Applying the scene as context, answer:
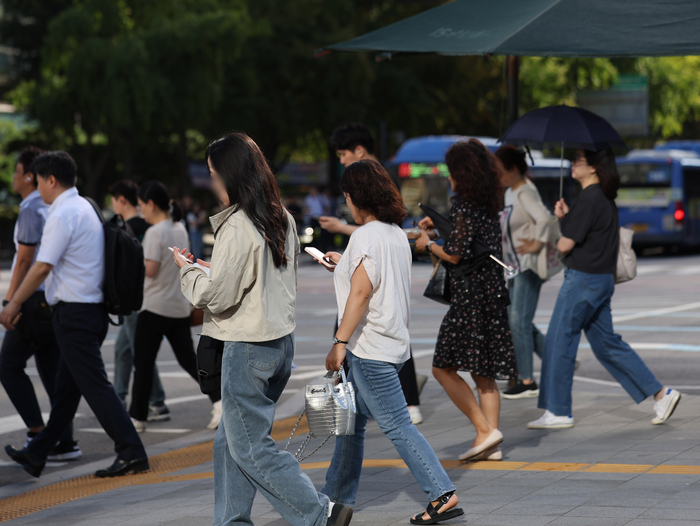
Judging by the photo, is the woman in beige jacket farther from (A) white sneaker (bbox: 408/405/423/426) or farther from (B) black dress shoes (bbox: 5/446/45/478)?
(B) black dress shoes (bbox: 5/446/45/478)

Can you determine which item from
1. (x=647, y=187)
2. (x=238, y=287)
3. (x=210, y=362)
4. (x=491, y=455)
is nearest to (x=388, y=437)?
(x=210, y=362)

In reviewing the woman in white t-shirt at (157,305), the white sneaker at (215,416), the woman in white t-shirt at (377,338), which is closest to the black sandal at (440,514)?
the woman in white t-shirt at (377,338)

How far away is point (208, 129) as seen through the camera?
3550cm

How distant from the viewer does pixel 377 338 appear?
14.8 ft

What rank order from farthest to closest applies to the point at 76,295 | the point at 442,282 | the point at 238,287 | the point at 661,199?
1. the point at 661,199
2. the point at 76,295
3. the point at 442,282
4. the point at 238,287

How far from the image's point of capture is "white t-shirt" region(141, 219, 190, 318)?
7512mm

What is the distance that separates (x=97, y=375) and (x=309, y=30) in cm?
3172

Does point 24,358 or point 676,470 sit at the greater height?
point 24,358

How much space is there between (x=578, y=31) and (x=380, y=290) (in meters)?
2.78

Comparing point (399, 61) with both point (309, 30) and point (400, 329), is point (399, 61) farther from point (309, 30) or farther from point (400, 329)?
point (400, 329)

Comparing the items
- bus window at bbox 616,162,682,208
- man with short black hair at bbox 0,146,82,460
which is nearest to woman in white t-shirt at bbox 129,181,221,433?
man with short black hair at bbox 0,146,82,460

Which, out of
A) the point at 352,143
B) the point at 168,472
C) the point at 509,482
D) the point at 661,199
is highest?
the point at 352,143

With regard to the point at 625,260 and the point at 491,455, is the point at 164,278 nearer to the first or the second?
the point at 491,455

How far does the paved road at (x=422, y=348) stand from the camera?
7855mm
